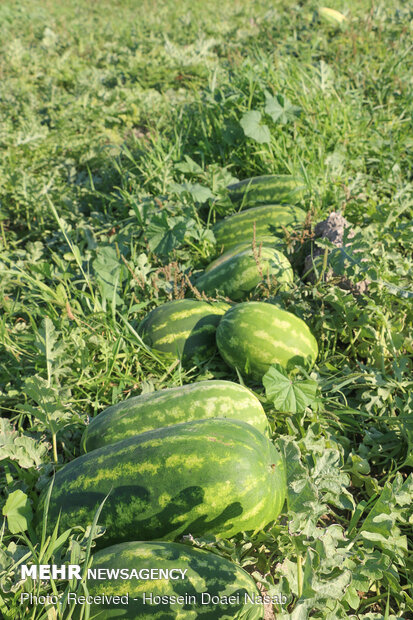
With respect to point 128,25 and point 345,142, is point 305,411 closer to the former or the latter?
point 345,142

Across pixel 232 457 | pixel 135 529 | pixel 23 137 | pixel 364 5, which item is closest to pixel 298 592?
pixel 232 457

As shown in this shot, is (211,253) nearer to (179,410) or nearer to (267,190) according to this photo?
(267,190)

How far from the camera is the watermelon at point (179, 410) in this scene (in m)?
2.16

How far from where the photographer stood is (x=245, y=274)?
311 cm

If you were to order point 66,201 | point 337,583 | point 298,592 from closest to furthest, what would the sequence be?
1. point 337,583
2. point 298,592
3. point 66,201

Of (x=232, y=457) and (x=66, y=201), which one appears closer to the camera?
(x=232, y=457)

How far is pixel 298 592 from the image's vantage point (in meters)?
1.62

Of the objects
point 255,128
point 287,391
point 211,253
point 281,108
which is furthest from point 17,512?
point 281,108

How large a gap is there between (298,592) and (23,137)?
15.8 feet

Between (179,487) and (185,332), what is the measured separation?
1241 millimetres

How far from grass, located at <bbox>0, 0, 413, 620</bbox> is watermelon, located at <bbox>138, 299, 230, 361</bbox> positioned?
9 cm

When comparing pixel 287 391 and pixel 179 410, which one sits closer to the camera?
pixel 179 410

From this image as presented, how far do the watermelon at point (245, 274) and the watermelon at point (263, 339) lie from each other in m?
0.36

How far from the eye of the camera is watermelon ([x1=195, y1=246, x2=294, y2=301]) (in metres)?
3.08
